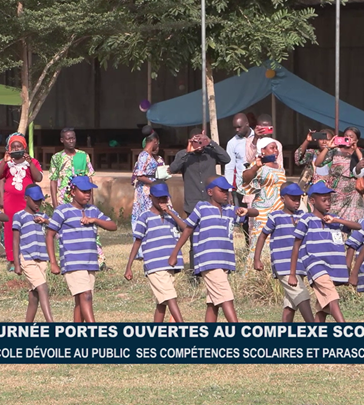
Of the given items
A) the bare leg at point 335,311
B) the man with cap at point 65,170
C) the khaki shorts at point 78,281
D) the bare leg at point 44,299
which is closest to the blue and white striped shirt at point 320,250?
the bare leg at point 335,311

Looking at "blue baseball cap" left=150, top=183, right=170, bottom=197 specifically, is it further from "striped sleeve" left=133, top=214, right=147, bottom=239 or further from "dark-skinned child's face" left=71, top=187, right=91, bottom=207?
"dark-skinned child's face" left=71, top=187, right=91, bottom=207

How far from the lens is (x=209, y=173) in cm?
970

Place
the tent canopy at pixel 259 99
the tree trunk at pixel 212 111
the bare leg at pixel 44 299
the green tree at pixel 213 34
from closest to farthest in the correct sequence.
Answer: the bare leg at pixel 44 299 → the green tree at pixel 213 34 → the tree trunk at pixel 212 111 → the tent canopy at pixel 259 99

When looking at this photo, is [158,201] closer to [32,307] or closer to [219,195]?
[219,195]

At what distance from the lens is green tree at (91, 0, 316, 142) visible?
14.0m

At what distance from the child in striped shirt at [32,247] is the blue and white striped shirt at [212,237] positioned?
1237 mm

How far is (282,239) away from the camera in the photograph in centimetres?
772

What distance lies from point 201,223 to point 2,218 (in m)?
1.49

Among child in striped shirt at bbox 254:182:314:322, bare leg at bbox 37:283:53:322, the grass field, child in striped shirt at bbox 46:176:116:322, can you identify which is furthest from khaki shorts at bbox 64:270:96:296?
child in striped shirt at bbox 254:182:314:322

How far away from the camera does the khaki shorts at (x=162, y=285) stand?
7707mm

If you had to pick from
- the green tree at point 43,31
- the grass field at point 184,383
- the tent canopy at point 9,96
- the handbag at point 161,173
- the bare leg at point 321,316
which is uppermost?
the green tree at point 43,31

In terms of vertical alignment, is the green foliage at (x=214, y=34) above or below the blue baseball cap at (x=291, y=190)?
above

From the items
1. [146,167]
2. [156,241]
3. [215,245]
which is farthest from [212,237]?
[146,167]

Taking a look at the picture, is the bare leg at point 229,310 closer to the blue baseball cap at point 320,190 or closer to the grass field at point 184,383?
the grass field at point 184,383
